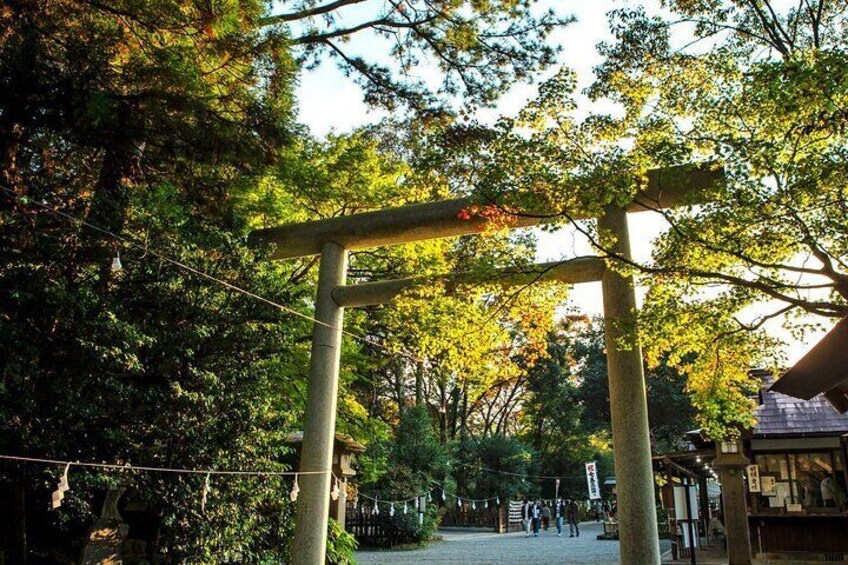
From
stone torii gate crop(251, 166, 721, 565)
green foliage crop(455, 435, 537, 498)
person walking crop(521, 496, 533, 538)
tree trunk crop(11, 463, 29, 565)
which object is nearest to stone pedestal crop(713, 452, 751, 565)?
stone torii gate crop(251, 166, 721, 565)

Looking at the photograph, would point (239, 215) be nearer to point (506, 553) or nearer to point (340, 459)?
point (340, 459)

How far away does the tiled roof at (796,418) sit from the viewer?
427 inches

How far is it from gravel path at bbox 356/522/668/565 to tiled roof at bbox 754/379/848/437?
4.21m

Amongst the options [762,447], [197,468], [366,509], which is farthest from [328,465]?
[366,509]

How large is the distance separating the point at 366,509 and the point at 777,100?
15.9 meters

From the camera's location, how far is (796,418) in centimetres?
1114

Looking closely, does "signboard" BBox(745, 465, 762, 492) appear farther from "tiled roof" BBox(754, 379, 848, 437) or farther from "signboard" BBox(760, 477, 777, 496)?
"tiled roof" BBox(754, 379, 848, 437)

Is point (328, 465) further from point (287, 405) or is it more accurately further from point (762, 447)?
point (762, 447)

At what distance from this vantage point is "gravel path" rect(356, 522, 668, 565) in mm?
12617

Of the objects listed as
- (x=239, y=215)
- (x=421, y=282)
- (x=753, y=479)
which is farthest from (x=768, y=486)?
(x=239, y=215)

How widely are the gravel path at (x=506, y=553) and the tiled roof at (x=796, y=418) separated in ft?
13.8

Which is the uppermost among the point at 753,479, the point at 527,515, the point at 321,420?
the point at 321,420

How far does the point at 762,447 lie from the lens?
38.4ft

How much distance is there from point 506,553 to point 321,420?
864cm
